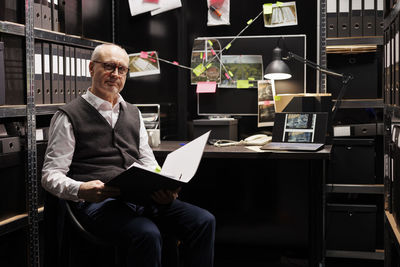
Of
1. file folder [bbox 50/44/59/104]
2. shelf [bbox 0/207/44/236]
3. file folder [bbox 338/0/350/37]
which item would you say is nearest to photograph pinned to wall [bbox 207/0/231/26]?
file folder [bbox 338/0/350/37]

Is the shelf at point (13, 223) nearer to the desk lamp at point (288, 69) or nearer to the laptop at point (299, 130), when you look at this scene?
the laptop at point (299, 130)

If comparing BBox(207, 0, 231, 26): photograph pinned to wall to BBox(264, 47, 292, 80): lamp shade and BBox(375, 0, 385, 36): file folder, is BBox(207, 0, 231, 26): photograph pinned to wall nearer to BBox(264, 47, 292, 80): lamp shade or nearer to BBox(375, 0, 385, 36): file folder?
BBox(264, 47, 292, 80): lamp shade

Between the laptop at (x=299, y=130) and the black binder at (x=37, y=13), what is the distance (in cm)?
131

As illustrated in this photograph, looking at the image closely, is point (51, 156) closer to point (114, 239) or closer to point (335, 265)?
point (114, 239)

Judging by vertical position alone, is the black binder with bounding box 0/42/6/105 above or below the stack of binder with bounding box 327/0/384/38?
below

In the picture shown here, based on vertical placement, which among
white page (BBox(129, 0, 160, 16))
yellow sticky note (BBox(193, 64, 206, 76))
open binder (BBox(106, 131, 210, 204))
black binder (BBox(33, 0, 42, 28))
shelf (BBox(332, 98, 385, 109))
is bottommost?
open binder (BBox(106, 131, 210, 204))


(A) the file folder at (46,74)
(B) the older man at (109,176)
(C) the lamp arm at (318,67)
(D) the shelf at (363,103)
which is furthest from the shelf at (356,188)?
(A) the file folder at (46,74)

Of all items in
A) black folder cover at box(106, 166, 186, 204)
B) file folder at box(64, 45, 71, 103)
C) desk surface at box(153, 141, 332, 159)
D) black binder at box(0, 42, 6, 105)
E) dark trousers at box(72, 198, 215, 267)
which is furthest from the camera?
file folder at box(64, 45, 71, 103)

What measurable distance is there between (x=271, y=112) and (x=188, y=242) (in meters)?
1.31

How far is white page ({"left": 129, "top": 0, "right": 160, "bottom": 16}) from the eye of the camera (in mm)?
3188

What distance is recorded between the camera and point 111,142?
2.04m

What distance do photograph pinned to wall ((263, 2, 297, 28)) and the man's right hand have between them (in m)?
1.73

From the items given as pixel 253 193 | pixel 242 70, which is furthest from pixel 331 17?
pixel 253 193

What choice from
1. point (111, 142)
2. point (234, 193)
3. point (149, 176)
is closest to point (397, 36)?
point (149, 176)
